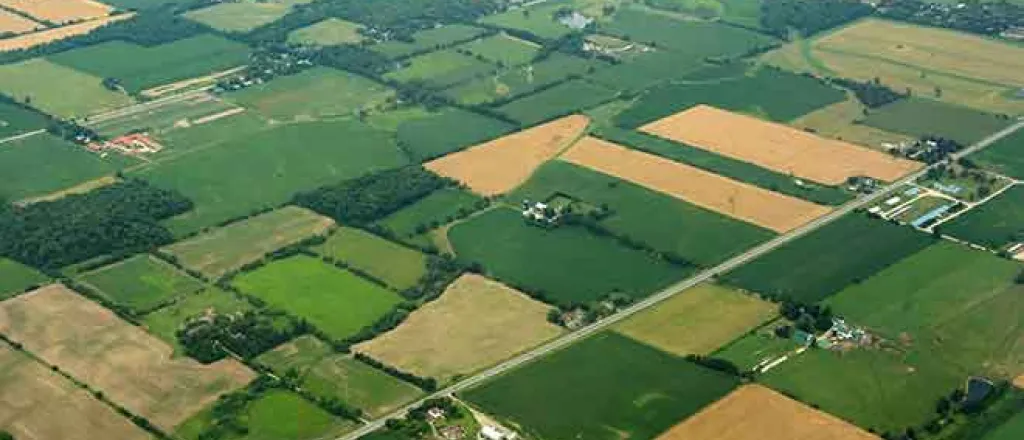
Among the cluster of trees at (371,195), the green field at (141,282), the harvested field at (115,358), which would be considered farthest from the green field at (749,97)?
the harvested field at (115,358)

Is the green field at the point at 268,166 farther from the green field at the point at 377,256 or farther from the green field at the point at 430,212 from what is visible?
the green field at the point at 377,256

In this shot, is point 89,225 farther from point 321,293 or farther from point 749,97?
point 749,97

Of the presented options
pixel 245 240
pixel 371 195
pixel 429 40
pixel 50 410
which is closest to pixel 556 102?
pixel 429 40

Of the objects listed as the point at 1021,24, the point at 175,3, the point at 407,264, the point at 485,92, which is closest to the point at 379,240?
the point at 407,264

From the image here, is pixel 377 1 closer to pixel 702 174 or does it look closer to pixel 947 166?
pixel 702 174

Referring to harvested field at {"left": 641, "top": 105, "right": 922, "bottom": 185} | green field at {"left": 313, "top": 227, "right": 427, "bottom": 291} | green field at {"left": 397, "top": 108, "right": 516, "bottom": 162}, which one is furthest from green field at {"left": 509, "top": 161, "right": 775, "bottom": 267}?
green field at {"left": 313, "top": 227, "right": 427, "bottom": 291}

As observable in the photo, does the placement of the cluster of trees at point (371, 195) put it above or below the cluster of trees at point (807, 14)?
below
